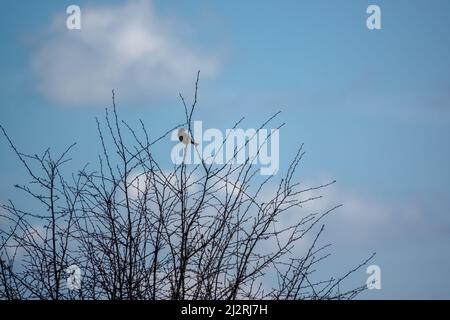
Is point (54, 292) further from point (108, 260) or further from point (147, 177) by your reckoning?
point (147, 177)

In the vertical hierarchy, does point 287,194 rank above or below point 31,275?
above

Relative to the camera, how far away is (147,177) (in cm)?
432

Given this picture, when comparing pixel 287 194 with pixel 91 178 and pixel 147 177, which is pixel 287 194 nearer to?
pixel 147 177

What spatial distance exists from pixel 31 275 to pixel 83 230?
1.47 feet
